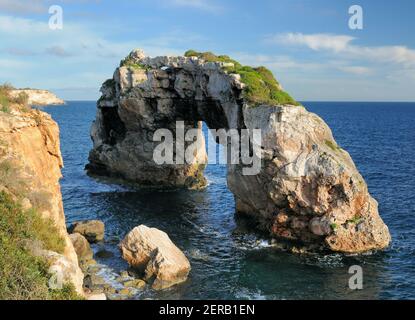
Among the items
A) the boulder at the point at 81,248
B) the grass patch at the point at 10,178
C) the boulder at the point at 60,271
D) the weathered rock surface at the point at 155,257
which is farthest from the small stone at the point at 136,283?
the grass patch at the point at 10,178

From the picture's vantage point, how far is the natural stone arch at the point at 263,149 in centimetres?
3075

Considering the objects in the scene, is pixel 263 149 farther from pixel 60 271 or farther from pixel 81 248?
pixel 60 271

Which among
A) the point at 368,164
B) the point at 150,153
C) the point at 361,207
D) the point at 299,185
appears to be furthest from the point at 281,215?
the point at 368,164

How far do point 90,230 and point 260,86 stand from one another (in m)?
19.1

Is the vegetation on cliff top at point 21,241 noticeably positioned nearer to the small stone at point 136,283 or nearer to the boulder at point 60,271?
the boulder at point 60,271

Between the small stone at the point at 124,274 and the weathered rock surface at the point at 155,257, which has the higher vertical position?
the weathered rock surface at the point at 155,257

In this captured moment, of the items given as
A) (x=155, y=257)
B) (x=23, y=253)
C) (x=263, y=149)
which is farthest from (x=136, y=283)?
(x=263, y=149)

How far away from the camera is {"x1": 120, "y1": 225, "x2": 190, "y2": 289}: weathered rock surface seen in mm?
26250

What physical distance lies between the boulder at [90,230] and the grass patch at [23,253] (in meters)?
13.0

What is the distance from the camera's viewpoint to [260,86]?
36.1 metres

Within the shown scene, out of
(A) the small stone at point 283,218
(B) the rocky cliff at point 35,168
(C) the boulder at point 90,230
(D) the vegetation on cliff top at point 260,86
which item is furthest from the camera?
(D) the vegetation on cliff top at point 260,86

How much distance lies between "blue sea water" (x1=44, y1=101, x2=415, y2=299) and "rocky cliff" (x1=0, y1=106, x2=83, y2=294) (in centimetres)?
772

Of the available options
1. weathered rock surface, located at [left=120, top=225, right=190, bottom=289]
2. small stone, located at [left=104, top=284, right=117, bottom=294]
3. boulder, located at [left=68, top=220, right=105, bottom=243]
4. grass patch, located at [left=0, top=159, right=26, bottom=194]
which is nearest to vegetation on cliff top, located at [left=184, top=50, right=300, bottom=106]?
weathered rock surface, located at [left=120, top=225, right=190, bottom=289]

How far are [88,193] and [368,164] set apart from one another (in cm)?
4209
